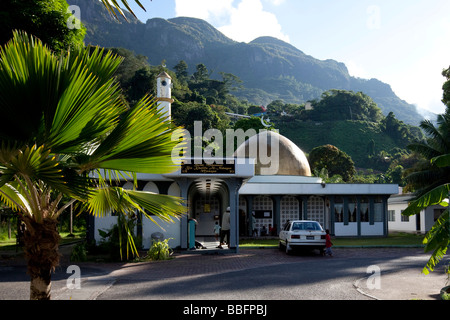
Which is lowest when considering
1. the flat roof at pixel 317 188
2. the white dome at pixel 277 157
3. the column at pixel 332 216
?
the column at pixel 332 216

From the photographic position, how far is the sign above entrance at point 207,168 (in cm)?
1722

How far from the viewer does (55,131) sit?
4.43 m

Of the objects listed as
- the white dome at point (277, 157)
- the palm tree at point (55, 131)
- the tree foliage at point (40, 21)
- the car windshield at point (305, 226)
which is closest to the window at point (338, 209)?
the white dome at point (277, 157)

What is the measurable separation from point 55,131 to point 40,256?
58.0 inches

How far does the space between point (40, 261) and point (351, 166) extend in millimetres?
58560

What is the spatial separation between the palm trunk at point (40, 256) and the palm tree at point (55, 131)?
0.03 feet

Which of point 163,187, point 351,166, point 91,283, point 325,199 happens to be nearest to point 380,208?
point 325,199

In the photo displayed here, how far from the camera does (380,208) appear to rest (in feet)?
95.6

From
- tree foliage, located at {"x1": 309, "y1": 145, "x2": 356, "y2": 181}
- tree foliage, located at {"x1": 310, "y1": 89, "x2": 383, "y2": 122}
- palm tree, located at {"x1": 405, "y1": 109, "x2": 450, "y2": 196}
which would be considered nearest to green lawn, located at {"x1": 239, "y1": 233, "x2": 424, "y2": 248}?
palm tree, located at {"x1": 405, "y1": 109, "x2": 450, "y2": 196}

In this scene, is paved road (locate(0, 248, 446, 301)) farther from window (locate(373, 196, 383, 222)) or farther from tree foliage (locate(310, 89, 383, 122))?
tree foliage (locate(310, 89, 383, 122))

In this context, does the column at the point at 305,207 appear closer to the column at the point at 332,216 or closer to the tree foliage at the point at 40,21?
the column at the point at 332,216

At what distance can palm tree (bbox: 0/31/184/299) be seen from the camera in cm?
416
